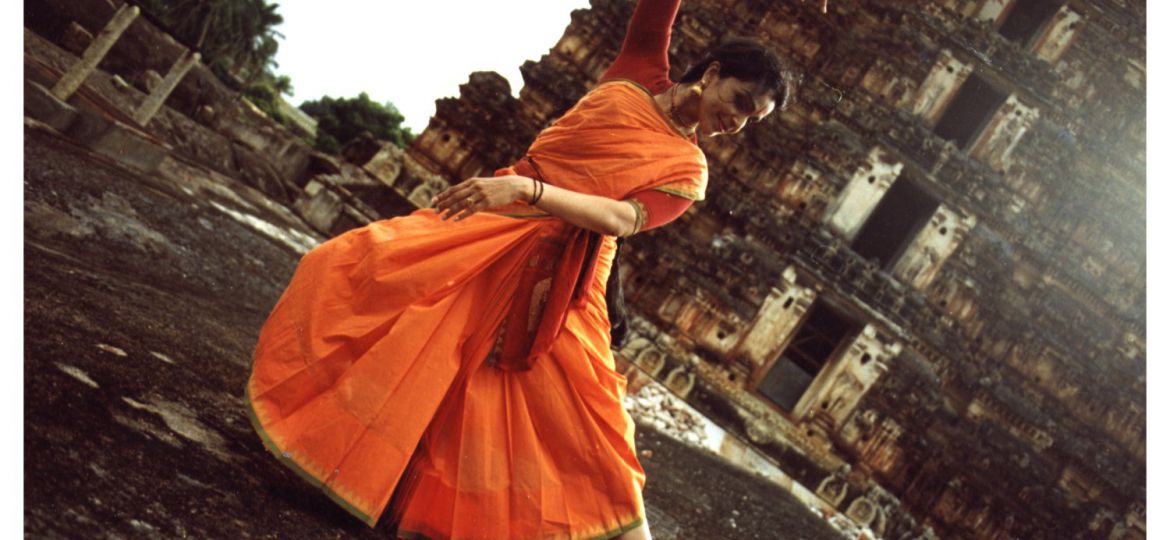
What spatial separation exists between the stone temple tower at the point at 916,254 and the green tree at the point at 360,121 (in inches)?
1023

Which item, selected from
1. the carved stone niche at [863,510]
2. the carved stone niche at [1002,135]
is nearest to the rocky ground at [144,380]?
the carved stone niche at [863,510]

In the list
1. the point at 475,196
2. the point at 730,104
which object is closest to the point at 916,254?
the point at 730,104

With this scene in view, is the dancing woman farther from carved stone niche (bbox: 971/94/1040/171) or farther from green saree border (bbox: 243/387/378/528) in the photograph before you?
carved stone niche (bbox: 971/94/1040/171)

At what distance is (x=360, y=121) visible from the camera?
Answer: 36.2m

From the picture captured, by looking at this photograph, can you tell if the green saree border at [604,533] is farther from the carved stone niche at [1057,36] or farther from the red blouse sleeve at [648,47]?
the carved stone niche at [1057,36]

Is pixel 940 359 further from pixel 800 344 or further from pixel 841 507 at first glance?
pixel 841 507

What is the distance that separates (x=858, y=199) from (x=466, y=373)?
32.7ft

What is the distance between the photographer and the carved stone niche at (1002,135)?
11.8m

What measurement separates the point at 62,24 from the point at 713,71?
57.0ft

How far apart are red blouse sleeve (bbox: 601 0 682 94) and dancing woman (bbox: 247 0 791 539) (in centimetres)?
11

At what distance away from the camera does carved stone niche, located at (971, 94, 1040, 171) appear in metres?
11.8

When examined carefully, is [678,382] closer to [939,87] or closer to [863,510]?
[863,510]

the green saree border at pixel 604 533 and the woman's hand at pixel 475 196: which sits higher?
the woman's hand at pixel 475 196

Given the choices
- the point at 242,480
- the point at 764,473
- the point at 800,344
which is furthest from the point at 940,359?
the point at 242,480
